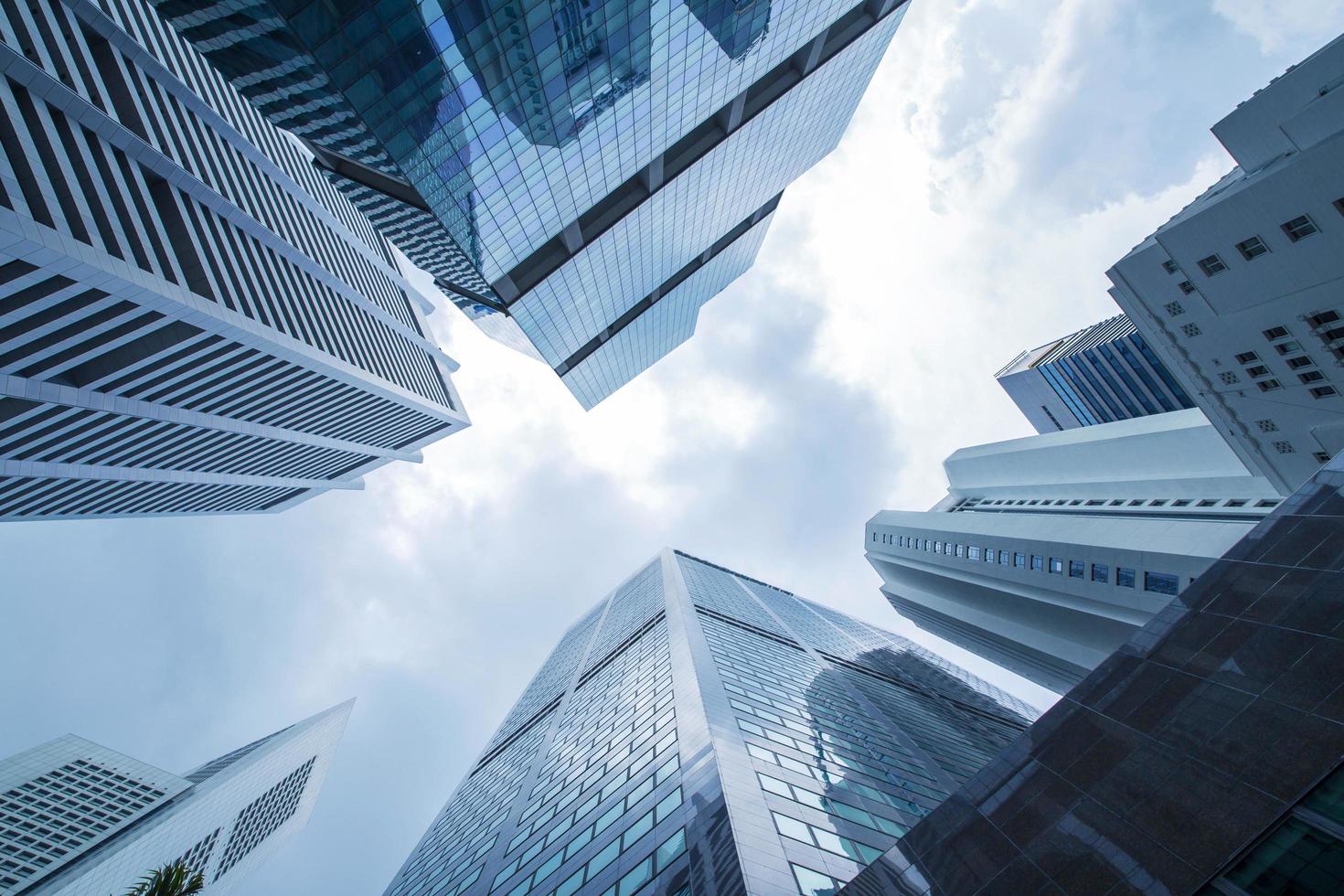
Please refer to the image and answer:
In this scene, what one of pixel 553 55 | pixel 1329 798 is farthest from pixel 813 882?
pixel 553 55

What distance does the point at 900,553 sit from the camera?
10062cm

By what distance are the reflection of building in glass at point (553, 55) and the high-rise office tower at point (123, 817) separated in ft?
245

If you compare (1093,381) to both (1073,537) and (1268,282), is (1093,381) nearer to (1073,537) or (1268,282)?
(1073,537)

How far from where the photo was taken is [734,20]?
1555 inches

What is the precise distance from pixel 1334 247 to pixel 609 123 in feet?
134

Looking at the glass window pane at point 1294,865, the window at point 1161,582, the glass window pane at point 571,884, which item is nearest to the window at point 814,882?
the glass window pane at point 571,884

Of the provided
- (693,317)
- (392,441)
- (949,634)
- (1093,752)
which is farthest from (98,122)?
(949,634)

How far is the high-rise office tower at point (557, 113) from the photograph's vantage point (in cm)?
2806

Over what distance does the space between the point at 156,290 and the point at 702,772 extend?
4410cm

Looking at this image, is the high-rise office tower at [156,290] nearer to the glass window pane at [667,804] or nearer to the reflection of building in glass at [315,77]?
the reflection of building in glass at [315,77]

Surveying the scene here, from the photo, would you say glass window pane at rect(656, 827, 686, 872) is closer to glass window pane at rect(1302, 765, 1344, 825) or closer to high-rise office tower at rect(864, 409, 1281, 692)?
glass window pane at rect(1302, 765, 1344, 825)

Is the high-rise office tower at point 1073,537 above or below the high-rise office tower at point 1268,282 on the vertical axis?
below

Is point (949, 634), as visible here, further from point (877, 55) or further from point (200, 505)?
point (200, 505)

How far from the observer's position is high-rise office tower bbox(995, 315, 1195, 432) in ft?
353
